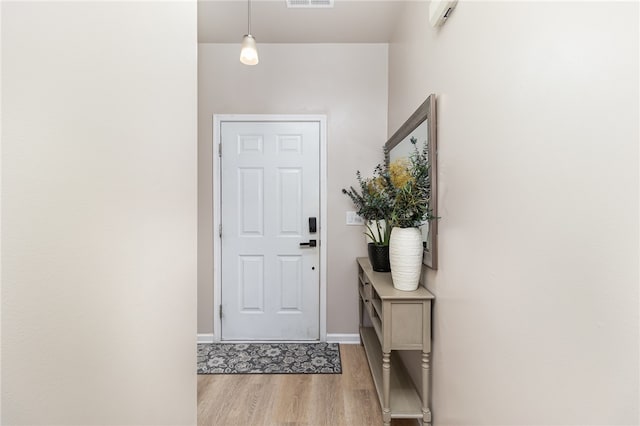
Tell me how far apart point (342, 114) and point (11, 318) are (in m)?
2.66

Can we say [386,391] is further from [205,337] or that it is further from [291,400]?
[205,337]

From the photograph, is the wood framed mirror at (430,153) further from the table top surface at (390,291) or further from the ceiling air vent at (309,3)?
the ceiling air vent at (309,3)

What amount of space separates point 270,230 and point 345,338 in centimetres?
119

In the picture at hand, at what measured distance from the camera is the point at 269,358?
2.56 meters

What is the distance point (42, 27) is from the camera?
0.54 m

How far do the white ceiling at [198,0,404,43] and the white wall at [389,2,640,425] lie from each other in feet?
3.80

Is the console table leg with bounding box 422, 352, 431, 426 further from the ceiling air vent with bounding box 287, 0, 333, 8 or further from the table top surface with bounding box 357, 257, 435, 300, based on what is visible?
the ceiling air vent with bounding box 287, 0, 333, 8

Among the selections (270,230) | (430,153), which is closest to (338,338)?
(270,230)

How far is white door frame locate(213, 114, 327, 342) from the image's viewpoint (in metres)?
2.81

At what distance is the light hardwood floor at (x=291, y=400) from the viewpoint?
183 centimetres

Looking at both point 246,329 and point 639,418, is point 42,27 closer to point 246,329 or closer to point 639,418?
point 639,418

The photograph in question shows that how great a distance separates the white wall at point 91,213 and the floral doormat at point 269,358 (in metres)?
1.43

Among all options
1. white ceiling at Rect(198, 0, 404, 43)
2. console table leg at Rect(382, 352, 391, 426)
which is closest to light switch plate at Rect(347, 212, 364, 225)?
console table leg at Rect(382, 352, 391, 426)

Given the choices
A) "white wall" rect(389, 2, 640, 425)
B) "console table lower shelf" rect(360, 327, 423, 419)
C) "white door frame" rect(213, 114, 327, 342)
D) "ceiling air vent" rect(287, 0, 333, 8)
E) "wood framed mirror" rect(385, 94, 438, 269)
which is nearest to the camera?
"white wall" rect(389, 2, 640, 425)
